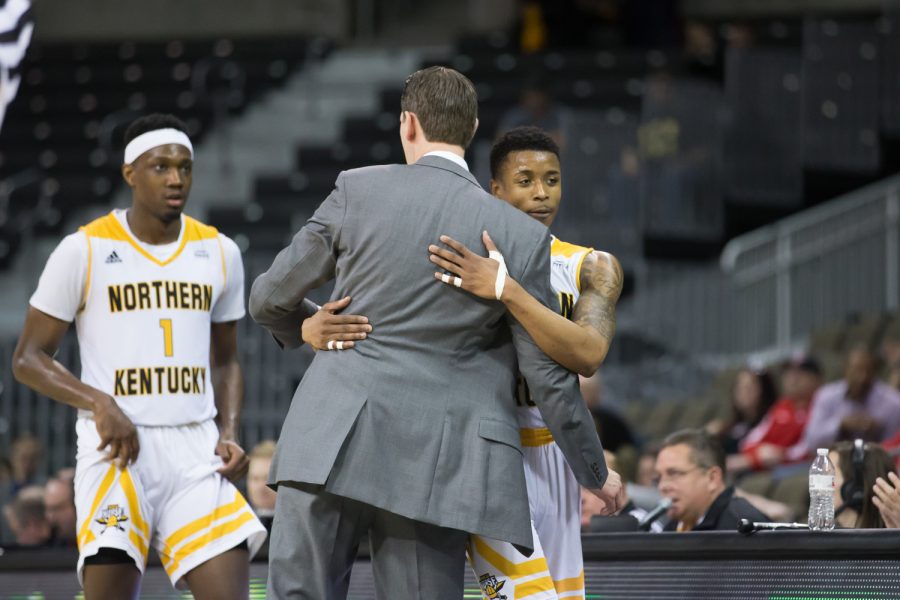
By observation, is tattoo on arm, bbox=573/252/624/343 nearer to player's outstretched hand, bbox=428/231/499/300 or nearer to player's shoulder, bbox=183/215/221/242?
player's outstretched hand, bbox=428/231/499/300

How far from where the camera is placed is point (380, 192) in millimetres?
4293

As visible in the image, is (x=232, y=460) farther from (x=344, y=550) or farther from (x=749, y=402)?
(x=749, y=402)

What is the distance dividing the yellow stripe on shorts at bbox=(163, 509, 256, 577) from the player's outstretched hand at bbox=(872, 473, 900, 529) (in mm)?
2225

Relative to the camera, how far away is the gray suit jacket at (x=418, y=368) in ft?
13.7

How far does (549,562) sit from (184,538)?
1.36 metres

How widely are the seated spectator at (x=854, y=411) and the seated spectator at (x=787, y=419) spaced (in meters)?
0.10

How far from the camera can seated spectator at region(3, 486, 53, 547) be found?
9125mm

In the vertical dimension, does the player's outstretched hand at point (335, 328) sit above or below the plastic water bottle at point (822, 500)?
above

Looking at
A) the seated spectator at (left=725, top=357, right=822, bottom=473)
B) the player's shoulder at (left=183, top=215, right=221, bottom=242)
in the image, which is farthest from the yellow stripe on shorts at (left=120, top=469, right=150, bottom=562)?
the seated spectator at (left=725, top=357, right=822, bottom=473)

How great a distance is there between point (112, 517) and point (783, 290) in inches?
406

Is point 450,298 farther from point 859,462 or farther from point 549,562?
point 859,462

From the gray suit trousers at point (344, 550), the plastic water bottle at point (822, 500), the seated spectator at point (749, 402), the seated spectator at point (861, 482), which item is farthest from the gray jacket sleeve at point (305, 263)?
the seated spectator at point (749, 402)

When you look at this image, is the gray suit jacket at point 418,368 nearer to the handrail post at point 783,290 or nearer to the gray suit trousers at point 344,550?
the gray suit trousers at point 344,550

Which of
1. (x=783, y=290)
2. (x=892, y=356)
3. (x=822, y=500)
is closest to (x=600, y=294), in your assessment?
(x=822, y=500)
